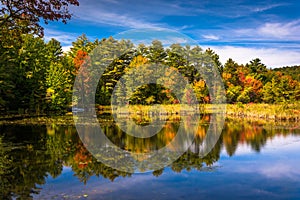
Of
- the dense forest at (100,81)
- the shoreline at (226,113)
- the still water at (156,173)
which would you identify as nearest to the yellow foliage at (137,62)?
the dense forest at (100,81)

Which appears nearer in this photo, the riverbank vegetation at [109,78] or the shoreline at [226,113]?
the shoreline at [226,113]

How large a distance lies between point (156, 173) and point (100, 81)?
27.3 metres

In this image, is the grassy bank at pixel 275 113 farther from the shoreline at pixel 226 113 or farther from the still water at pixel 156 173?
the still water at pixel 156 173

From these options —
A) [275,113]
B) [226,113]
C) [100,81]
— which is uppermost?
[100,81]

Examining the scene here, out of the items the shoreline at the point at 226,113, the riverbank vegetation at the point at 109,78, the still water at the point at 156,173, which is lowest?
the still water at the point at 156,173

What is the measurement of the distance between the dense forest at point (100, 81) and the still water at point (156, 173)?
14654mm

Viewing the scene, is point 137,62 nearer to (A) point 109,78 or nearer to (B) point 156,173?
(A) point 109,78

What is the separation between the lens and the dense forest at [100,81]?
27878 mm

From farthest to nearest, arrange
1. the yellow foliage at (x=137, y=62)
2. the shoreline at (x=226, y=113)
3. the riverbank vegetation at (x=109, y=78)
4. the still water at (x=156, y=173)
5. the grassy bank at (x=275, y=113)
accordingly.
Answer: the yellow foliage at (x=137, y=62)
the riverbank vegetation at (x=109, y=78)
the shoreline at (x=226, y=113)
the grassy bank at (x=275, y=113)
the still water at (x=156, y=173)

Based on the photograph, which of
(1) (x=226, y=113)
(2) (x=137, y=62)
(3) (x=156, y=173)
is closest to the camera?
(3) (x=156, y=173)

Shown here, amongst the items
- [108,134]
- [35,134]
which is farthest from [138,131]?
[35,134]

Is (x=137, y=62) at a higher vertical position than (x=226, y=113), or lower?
higher

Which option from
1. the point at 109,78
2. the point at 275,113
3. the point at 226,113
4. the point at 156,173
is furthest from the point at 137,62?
the point at 156,173

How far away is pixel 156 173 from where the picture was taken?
325 inches
